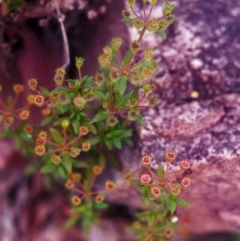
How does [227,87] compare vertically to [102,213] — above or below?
above

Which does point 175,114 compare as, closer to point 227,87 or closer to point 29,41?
point 227,87

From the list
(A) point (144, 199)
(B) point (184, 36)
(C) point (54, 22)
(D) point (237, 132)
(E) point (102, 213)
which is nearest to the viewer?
(A) point (144, 199)

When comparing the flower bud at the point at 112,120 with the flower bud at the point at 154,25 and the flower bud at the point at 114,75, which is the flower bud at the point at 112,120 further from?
the flower bud at the point at 154,25

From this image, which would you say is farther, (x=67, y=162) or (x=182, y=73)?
(x=182, y=73)

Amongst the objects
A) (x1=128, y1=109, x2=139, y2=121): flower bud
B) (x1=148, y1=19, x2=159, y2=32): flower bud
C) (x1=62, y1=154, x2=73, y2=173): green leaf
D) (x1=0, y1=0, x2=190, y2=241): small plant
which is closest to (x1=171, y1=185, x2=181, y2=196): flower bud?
(x1=0, y1=0, x2=190, y2=241): small plant

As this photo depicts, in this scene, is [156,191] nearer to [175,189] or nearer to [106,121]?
[175,189]

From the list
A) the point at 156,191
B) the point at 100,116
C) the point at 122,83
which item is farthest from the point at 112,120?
the point at 156,191

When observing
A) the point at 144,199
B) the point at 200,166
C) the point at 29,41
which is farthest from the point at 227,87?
the point at 29,41
